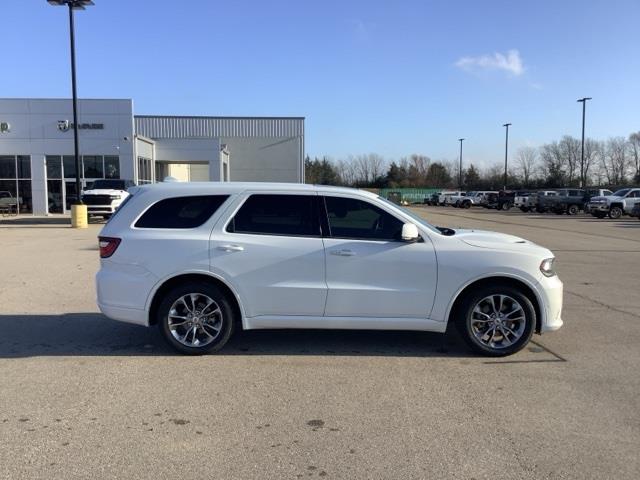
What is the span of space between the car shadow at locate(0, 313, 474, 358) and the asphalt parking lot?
0.09ft

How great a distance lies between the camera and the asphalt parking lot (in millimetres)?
3537

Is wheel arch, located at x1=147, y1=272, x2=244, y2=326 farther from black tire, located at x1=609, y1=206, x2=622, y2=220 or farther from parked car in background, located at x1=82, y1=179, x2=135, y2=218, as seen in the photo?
black tire, located at x1=609, y1=206, x2=622, y2=220

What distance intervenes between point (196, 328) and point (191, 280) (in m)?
0.48

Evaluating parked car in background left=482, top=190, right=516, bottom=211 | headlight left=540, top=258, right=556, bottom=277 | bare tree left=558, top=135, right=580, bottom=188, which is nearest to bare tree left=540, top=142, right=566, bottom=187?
bare tree left=558, top=135, right=580, bottom=188

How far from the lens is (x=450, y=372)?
5.26 m

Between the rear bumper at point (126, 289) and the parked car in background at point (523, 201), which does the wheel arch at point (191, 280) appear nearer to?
the rear bumper at point (126, 289)

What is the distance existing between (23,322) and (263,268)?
355cm

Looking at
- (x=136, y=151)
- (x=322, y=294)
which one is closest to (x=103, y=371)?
(x=322, y=294)

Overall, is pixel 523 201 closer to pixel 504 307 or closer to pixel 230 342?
pixel 504 307

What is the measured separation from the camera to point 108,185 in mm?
27266

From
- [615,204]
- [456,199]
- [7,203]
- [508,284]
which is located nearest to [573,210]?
[615,204]

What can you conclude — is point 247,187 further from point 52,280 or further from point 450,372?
point 52,280

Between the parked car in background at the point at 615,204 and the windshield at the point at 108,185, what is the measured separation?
29076mm

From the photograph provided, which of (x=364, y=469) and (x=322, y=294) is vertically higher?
(x=322, y=294)
